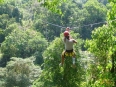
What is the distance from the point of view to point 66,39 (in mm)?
10492

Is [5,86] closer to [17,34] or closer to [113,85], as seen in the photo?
[113,85]

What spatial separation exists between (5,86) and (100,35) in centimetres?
2019

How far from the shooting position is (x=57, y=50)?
23.5 meters

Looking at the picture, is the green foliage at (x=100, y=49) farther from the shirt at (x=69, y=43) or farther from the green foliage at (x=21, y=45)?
the green foliage at (x=21, y=45)

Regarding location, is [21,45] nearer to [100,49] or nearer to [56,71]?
[56,71]

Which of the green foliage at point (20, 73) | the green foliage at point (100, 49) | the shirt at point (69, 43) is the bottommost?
the green foliage at point (20, 73)

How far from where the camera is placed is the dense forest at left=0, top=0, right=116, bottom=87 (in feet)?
43.3

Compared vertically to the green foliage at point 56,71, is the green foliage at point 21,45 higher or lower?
lower

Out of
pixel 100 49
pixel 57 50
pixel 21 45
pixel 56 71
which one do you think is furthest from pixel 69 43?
pixel 21 45

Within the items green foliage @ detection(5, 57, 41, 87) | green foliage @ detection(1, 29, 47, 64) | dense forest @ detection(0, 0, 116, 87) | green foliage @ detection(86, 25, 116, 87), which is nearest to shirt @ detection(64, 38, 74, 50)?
dense forest @ detection(0, 0, 116, 87)

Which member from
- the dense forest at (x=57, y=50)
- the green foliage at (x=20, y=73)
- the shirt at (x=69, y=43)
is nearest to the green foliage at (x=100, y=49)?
the dense forest at (x=57, y=50)

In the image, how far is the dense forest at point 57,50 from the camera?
13209 millimetres

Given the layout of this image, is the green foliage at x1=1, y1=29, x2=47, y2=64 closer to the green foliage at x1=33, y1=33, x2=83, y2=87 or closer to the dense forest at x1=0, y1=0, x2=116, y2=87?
the dense forest at x1=0, y1=0, x2=116, y2=87

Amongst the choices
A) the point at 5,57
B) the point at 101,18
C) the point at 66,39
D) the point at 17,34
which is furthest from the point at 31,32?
the point at 66,39
